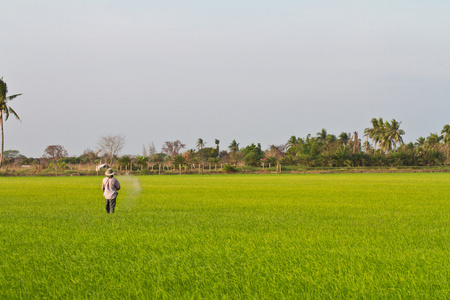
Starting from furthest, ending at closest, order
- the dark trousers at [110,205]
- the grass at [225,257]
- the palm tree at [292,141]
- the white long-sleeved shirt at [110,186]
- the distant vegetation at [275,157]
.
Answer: the palm tree at [292,141], the distant vegetation at [275,157], the dark trousers at [110,205], the white long-sleeved shirt at [110,186], the grass at [225,257]

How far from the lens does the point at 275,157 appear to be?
78.2 metres

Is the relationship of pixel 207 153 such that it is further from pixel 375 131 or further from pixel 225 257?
pixel 225 257

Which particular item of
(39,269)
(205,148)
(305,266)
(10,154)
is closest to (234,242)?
(305,266)

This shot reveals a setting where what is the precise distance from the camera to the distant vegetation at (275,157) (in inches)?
2741

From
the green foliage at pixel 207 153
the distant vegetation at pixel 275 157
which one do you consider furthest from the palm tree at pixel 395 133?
the green foliage at pixel 207 153

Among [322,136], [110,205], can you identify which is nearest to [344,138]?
[322,136]

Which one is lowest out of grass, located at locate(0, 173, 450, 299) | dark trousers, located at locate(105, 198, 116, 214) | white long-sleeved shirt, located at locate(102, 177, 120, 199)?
grass, located at locate(0, 173, 450, 299)

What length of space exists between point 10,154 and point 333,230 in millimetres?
109748

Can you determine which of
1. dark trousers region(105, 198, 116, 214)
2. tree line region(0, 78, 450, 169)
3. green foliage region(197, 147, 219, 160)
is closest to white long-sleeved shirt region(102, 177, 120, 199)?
dark trousers region(105, 198, 116, 214)

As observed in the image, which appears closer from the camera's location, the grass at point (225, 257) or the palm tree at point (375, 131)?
the grass at point (225, 257)

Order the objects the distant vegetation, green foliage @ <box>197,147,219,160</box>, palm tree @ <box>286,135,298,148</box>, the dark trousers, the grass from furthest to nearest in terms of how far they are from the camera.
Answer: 1. palm tree @ <box>286,135,298,148</box>
2. green foliage @ <box>197,147,219,160</box>
3. the distant vegetation
4. the dark trousers
5. the grass

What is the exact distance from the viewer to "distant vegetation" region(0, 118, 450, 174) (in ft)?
228

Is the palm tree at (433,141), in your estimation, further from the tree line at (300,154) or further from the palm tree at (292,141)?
the palm tree at (292,141)

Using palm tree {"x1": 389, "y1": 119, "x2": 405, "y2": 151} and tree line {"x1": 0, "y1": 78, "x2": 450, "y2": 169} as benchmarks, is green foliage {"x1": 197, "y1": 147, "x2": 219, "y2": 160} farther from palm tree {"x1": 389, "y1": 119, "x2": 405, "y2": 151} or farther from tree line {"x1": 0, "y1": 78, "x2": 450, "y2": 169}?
palm tree {"x1": 389, "y1": 119, "x2": 405, "y2": 151}
